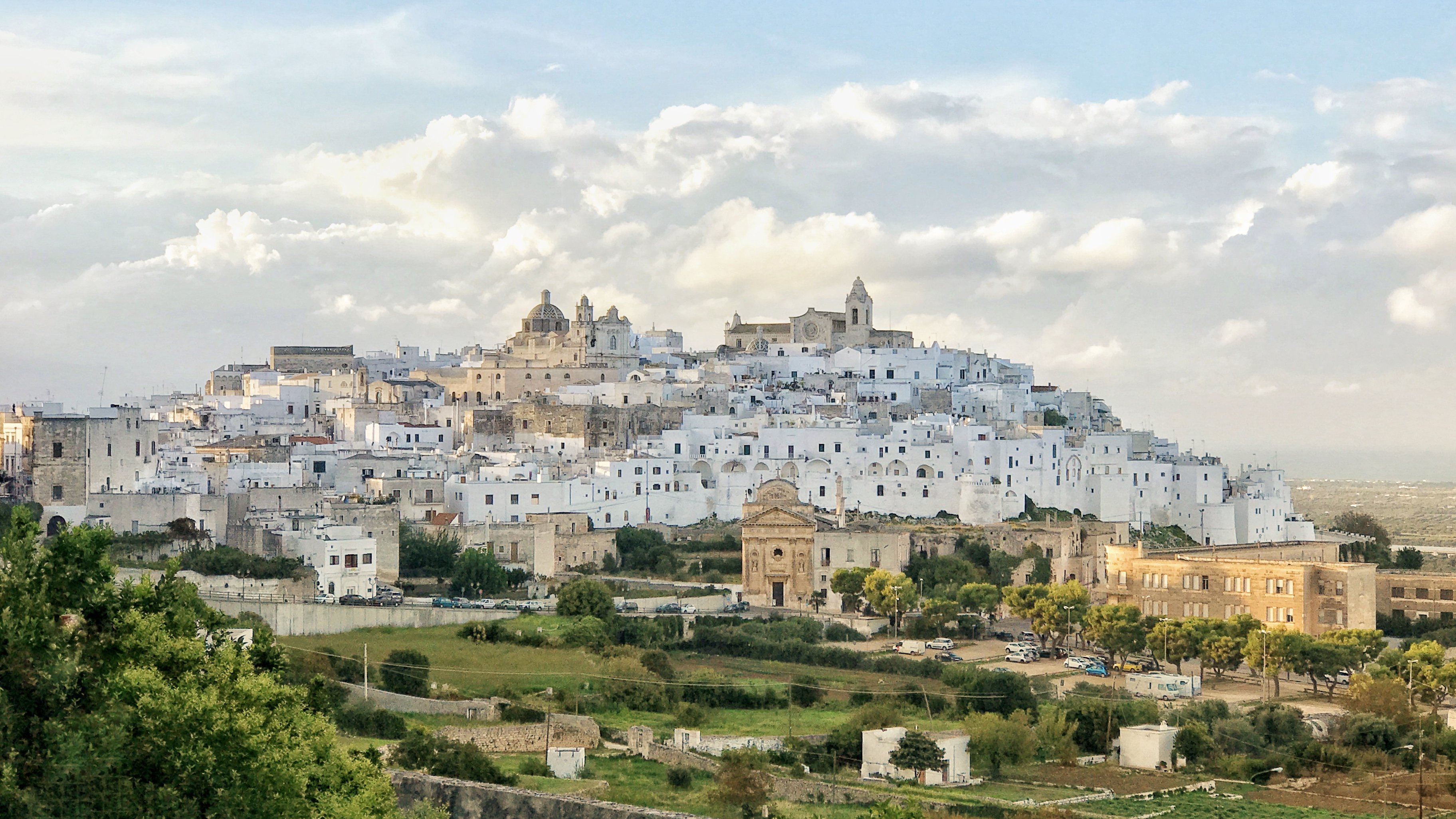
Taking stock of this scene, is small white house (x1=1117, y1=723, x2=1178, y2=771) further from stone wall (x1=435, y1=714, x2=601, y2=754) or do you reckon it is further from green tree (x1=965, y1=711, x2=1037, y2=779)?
stone wall (x1=435, y1=714, x2=601, y2=754)

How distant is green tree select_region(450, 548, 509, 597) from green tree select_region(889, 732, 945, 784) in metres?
17.9

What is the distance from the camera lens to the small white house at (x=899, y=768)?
27344 mm

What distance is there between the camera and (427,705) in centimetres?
2994

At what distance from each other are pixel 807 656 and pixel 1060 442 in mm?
25053

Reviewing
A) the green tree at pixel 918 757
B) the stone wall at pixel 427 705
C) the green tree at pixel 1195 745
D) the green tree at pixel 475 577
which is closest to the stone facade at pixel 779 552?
the green tree at pixel 475 577

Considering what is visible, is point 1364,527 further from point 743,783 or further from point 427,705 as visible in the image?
point 743,783

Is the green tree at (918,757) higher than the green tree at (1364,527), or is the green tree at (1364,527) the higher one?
the green tree at (1364,527)

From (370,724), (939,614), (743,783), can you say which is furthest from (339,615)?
(939,614)

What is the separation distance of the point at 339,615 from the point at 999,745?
14.6 meters

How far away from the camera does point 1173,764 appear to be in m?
29.3

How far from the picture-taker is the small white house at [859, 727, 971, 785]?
27.3 m

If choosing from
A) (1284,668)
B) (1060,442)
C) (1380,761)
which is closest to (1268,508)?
(1060,442)

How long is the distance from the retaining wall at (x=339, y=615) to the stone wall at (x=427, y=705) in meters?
3.88

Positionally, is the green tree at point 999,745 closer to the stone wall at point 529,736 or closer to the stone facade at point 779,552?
the stone wall at point 529,736
